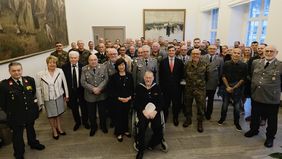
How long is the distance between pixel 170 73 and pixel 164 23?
6.99m

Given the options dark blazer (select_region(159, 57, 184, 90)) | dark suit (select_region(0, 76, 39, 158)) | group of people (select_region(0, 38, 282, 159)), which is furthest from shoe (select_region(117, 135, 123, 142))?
dark suit (select_region(0, 76, 39, 158))

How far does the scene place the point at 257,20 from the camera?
22.3 feet

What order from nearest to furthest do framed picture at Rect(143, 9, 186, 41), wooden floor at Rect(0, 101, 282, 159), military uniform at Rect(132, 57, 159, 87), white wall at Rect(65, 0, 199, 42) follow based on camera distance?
wooden floor at Rect(0, 101, 282, 159)
military uniform at Rect(132, 57, 159, 87)
white wall at Rect(65, 0, 199, 42)
framed picture at Rect(143, 9, 186, 41)

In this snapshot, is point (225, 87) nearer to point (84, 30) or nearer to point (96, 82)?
point (96, 82)

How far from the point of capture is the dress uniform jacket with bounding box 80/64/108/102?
12.3ft

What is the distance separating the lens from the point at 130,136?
3.90 metres

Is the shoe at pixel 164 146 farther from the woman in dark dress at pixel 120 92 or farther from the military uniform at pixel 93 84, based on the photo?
the military uniform at pixel 93 84

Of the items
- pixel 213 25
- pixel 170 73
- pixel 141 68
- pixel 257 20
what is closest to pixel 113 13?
pixel 213 25

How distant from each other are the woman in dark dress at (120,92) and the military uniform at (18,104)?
4.17 feet

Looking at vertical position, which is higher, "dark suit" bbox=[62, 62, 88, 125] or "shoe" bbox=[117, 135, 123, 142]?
"dark suit" bbox=[62, 62, 88, 125]

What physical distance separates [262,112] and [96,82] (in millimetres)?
3005

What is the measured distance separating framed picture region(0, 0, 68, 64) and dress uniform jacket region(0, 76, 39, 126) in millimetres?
1334

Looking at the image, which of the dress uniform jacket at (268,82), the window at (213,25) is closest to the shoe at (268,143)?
the dress uniform jacket at (268,82)

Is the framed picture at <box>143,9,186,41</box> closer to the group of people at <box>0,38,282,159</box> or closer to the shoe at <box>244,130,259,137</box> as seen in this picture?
the group of people at <box>0,38,282,159</box>
